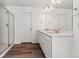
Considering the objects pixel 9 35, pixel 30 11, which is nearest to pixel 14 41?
pixel 9 35

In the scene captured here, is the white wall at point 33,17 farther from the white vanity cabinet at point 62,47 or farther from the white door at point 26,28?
the white vanity cabinet at point 62,47

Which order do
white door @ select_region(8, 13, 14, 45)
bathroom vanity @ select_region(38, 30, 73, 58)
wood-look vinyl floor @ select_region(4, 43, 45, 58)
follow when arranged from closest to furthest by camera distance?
bathroom vanity @ select_region(38, 30, 73, 58) → wood-look vinyl floor @ select_region(4, 43, 45, 58) → white door @ select_region(8, 13, 14, 45)

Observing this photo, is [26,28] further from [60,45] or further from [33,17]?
[60,45]

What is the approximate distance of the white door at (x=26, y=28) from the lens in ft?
20.2

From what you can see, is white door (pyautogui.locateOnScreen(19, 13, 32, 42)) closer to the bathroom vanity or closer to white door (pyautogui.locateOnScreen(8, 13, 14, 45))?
white door (pyautogui.locateOnScreen(8, 13, 14, 45))

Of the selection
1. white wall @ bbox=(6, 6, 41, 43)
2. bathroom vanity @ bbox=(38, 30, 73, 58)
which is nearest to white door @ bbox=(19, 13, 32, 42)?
white wall @ bbox=(6, 6, 41, 43)

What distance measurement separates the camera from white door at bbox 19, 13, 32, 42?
616 cm

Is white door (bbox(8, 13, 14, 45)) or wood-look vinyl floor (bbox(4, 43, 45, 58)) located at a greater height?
white door (bbox(8, 13, 14, 45))

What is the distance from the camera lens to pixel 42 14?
625 cm

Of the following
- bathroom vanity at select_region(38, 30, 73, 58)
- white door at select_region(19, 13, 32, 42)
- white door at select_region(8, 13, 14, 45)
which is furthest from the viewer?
white door at select_region(19, 13, 32, 42)

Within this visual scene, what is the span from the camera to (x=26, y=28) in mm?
6234

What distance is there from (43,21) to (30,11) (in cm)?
104

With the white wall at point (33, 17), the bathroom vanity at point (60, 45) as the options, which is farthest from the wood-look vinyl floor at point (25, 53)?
the white wall at point (33, 17)

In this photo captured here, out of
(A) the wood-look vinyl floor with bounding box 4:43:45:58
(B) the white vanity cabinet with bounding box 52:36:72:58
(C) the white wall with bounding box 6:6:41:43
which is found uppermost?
(C) the white wall with bounding box 6:6:41:43
